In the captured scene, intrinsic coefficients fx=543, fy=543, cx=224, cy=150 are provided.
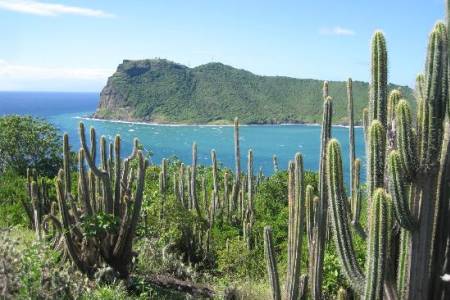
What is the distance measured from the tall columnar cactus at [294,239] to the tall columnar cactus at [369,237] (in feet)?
3.39

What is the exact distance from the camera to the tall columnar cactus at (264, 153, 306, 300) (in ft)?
18.3

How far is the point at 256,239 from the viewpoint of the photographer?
1047cm

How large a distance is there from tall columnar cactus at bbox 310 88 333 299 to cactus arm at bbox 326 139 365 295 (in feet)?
3.08

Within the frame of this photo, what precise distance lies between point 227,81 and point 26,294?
419ft

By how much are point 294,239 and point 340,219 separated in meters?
1.31

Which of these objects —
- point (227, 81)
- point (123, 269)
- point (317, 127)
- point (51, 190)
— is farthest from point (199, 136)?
point (123, 269)

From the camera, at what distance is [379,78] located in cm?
447

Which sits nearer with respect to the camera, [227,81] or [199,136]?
[199,136]

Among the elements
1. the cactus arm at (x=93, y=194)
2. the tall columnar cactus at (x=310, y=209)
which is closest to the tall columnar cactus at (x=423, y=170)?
the tall columnar cactus at (x=310, y=209)

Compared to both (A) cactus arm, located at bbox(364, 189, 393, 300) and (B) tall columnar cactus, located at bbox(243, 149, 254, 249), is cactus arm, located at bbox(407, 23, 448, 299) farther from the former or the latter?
(B) tall columnar cactus, located at bbox(243, 149, 254, 249)

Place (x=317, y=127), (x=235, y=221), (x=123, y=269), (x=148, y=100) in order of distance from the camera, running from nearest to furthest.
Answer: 1. (x=123, y=269)
2. (x=235, y=221)
3. (x=317, y=127)
4. (x=148, y=100)

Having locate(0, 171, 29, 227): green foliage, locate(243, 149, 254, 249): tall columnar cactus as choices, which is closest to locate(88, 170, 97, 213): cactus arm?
locate(0, 171, 29, 227): green foliage

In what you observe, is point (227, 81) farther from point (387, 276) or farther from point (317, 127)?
point (387, 276)

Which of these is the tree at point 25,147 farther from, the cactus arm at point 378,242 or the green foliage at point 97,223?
the cactus arm at point 378,242
